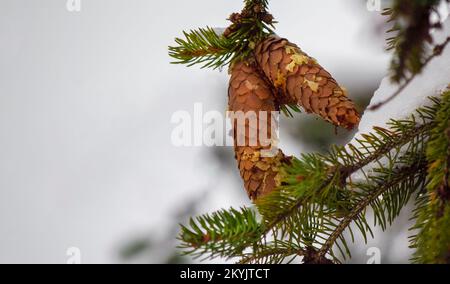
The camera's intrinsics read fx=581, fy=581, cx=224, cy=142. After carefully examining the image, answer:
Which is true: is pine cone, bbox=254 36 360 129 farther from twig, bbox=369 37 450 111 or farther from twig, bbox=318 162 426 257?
twig, bbox=369 37 450 111

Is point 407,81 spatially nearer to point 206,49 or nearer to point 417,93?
point 417,93

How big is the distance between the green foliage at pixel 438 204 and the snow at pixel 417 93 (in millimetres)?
59

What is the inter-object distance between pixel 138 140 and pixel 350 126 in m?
0.81

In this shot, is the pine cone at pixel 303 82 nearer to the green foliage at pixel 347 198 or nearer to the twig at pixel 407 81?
the green foliage at pixel 347 198

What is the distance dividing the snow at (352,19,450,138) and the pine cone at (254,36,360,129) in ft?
0.06

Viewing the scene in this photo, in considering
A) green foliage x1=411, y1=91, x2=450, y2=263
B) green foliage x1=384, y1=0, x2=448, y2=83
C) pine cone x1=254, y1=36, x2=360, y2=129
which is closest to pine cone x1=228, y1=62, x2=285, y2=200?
pine cone x1=254, y1=36, x2=360, y2=129

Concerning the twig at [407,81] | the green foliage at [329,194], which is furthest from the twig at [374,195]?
the twig at [407,81]

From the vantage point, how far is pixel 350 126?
0.51m

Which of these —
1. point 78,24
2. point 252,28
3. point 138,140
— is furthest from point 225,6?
point 252,28

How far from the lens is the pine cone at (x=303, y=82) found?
50 cm

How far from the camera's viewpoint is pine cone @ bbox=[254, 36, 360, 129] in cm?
50

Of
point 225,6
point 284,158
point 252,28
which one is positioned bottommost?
point 284,158
